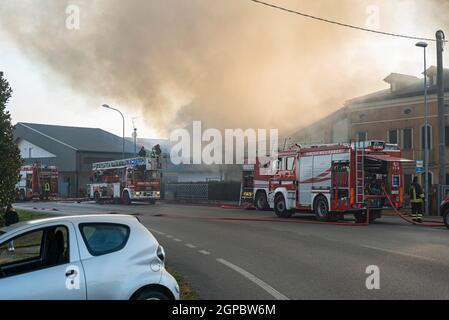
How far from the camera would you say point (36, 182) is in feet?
124

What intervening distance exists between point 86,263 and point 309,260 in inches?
207

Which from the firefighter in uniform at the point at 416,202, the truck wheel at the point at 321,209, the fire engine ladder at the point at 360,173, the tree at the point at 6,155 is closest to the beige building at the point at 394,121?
the truck wheel at the point at 321,209

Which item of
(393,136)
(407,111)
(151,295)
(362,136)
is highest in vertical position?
(407,111)

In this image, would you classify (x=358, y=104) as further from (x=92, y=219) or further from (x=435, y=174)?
(x=92, y=219)

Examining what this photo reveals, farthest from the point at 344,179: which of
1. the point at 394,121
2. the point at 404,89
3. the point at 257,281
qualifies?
the point at 404,89

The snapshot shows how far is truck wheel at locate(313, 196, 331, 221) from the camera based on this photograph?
55.7 ft

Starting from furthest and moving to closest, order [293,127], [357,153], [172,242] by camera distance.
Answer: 1. [293,127]
2. [357,153]
3. [172,242]

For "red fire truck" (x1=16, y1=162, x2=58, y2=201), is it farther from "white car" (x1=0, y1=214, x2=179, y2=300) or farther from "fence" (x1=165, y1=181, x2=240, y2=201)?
"white car" (x1=0, y1=214, x2=179, y2=300)

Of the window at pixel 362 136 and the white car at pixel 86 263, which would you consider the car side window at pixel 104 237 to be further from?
the window at pixel 362 136

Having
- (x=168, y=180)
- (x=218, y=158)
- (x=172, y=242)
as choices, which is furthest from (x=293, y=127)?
(x=172, y=242)

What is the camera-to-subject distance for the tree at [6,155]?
859cm

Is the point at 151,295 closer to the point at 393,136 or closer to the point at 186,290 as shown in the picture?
the point at 186,290

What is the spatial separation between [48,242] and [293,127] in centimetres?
2838
